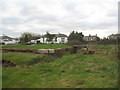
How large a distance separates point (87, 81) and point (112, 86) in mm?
1787

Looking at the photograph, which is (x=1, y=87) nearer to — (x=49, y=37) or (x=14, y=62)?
(x=14, y=62)

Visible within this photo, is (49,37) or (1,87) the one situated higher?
(49,37)

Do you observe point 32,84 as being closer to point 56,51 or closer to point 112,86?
Result: point 112,86

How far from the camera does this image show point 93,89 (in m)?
8.49

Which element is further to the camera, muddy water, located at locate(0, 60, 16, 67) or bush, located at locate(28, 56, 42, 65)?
bush, located at locate(28, 56, 42, 65)

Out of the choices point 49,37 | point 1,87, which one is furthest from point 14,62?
point 49,37

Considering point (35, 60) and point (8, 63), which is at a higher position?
point (35, 60)

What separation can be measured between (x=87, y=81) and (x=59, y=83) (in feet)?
6.52

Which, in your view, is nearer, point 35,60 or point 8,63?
point 8,63

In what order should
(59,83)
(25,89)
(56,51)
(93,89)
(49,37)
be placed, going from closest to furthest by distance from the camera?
(93,89)
(25,89)
(59,83)
(56,51)
(49,37)

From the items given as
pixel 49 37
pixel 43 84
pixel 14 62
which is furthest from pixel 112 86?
pixel 49 37

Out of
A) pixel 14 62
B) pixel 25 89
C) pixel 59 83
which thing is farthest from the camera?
pixel 14 62

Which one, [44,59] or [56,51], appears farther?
[56,51]

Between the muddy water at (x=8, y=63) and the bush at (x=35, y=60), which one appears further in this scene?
the bush at (x=35, y=60)
